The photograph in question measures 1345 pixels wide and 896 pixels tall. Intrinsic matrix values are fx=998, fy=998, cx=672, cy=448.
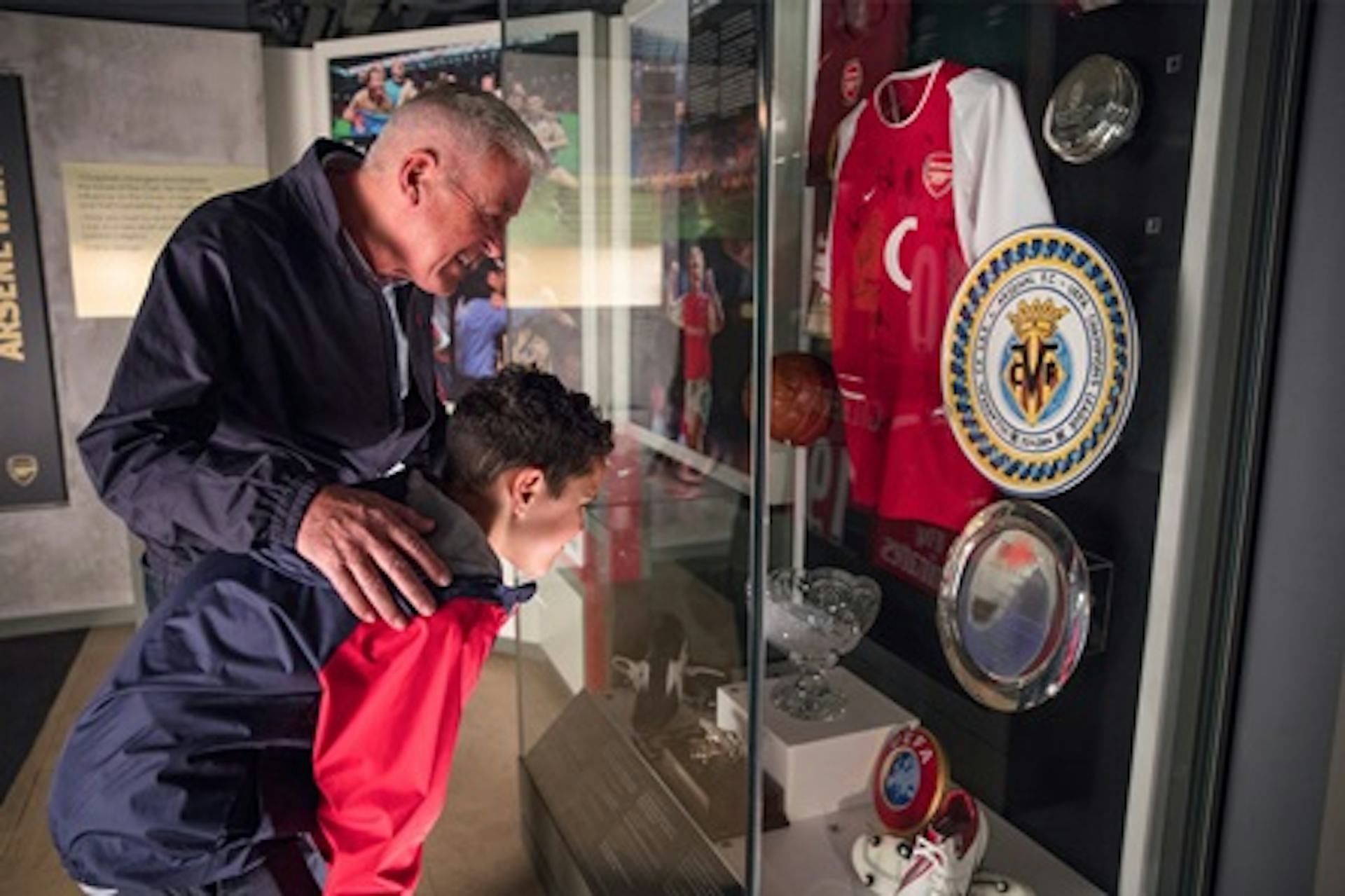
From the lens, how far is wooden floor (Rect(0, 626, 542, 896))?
96.7 inches

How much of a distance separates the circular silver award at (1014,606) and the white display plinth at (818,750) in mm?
207

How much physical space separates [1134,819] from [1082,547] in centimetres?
43

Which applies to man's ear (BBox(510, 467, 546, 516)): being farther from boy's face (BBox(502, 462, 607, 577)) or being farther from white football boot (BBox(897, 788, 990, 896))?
white football boot (BBox(897, 788, 990, 896))

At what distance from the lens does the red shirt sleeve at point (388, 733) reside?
46.7 inches

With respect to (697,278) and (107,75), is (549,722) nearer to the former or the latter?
(697,278)

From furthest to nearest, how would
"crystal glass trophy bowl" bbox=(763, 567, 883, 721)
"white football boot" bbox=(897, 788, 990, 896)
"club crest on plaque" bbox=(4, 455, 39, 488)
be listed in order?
1. "club crest on plaque" bbox=(4, 455, 39, 488)
2. "crystal glass trophy bowl" bbox=(763, 567, 883, 721)
3. "white football boot" bbox=(897, 788, 990, 896)

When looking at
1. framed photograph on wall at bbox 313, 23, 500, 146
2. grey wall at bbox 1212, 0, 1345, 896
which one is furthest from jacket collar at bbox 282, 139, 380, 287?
framed photograph on wall at bbox 313, 23, 500, 146

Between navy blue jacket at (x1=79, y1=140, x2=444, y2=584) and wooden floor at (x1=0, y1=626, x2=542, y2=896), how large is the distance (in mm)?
1260

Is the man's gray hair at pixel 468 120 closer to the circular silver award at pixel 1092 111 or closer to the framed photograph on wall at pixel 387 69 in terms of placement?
the circular silver award at pixel 1092 111

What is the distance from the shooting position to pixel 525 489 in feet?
4.41

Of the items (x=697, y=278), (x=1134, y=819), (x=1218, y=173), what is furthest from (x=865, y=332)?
(x=1134, y=819)

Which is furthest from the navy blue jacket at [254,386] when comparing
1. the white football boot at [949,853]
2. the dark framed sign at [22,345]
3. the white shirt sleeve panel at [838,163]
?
the dark framed sign at [22,345]

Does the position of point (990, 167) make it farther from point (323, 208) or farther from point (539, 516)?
point (323, 208)

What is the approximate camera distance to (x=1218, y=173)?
1.34m
